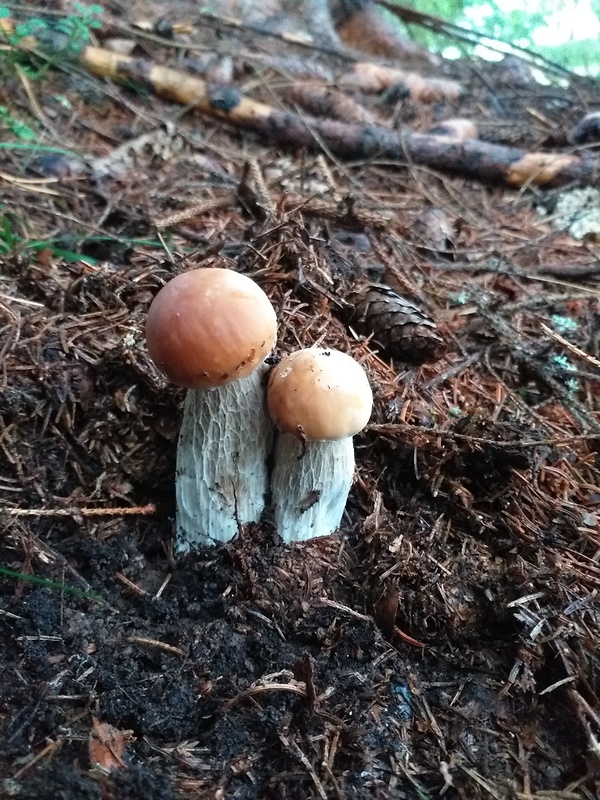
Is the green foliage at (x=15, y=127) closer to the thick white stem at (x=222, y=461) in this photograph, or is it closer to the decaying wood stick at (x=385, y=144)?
the decaying wood stick at (x=385, y=144)

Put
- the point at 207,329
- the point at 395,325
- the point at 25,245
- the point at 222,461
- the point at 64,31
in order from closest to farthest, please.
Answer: the point at 207,329 → the point at 222,461 → the point at 395,325 → the point at 25,245 → the point at 64,31

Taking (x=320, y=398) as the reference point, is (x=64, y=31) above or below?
above

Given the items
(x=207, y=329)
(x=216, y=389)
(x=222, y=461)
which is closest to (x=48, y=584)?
(x=222, y=461)

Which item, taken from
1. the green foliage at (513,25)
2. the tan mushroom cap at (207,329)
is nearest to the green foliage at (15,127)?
the tan mushroom cap at (207,329)

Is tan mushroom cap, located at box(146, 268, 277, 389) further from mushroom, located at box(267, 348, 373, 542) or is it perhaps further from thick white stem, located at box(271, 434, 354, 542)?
thick white stem, located at box(271, 434, 354, 542)

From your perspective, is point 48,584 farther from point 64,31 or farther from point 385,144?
point 64,31

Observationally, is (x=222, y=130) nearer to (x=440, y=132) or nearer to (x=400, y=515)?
(x=440, y=132)

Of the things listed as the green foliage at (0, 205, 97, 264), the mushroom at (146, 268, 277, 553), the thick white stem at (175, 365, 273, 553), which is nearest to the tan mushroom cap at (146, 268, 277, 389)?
the mushroom at (146, 268, 277, 553)
